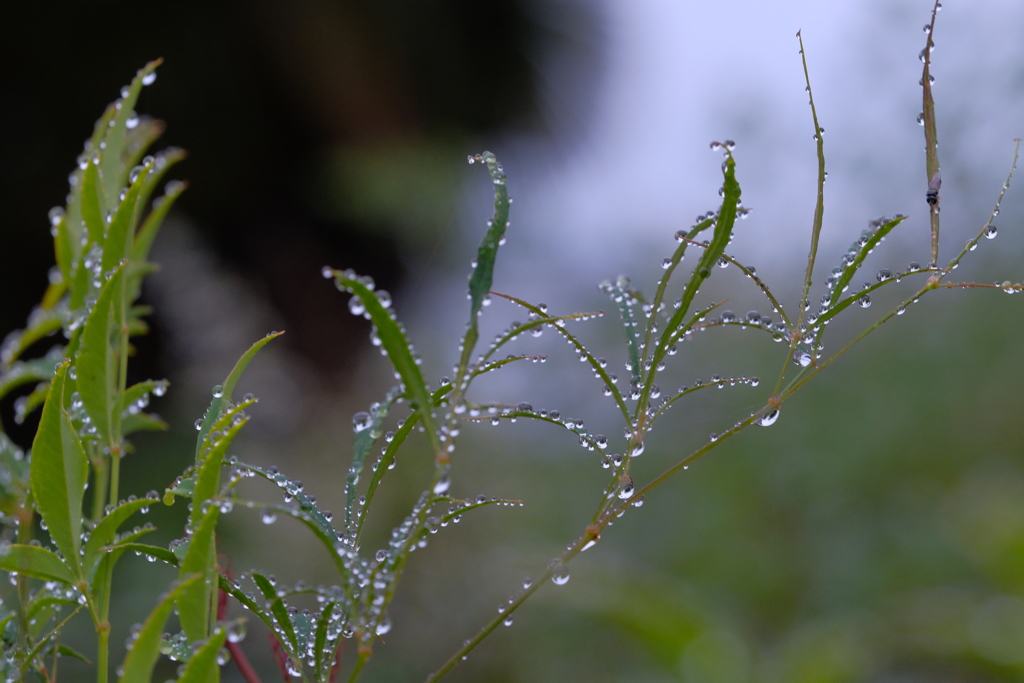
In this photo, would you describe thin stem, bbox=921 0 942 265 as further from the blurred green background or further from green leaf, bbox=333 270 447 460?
the blurred green background

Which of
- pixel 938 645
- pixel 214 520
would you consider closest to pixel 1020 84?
pixel 938 645

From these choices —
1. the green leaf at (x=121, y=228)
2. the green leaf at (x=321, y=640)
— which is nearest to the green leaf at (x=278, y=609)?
the green leaf at (x=321, y=640)

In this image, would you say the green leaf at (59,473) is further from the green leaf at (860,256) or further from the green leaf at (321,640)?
the green leaf at (860,256)

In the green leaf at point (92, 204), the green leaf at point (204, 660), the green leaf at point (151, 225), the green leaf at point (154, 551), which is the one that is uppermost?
the green leaf at point (151, 225)

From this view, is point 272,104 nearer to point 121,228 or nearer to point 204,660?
point 121,228

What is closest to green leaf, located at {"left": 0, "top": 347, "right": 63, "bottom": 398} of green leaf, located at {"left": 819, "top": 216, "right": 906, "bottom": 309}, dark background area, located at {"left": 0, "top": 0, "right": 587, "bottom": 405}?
green leaf, located at {"left": 819, "top": 216, "right": 906, "bottom": 309}

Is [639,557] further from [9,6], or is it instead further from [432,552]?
[9,6]
